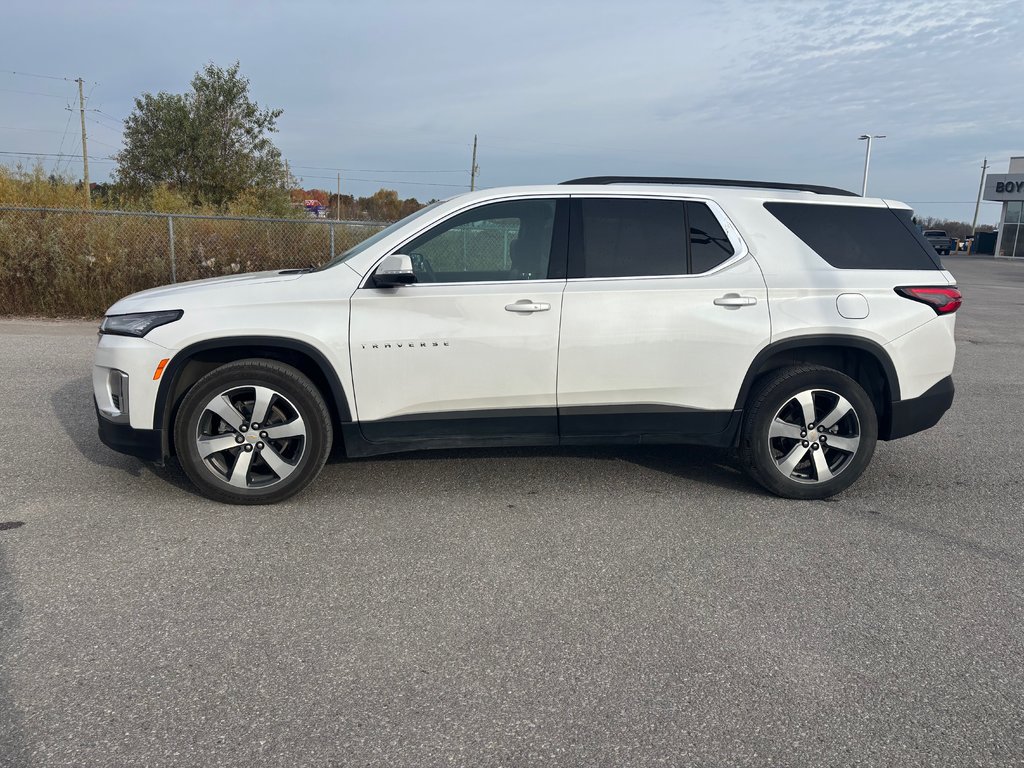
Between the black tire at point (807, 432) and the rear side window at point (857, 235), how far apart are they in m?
0.74

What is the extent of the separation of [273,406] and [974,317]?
1612 centimetres

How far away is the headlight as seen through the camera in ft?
14.4

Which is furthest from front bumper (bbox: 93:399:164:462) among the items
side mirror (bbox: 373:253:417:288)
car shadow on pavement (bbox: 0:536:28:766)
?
side mirror (bbox: 373:253:417:288)

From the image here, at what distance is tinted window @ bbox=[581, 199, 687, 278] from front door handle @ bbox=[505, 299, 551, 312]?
0.36m

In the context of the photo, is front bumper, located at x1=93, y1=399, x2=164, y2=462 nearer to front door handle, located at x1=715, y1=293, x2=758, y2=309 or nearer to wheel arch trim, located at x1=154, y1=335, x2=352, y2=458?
wheel arch trim, located at x1=154, y1=335, x2=352, y2=458

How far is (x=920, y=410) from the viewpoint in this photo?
496cm

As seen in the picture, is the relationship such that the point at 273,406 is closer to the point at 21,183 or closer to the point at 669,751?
the point at 669,751

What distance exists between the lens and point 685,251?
15.8ft

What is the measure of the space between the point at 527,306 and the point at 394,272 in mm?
767

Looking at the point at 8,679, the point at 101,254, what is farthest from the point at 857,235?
the point at 101,254

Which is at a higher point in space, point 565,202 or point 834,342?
point 565,202

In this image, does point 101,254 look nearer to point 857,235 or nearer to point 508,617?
point 857,235

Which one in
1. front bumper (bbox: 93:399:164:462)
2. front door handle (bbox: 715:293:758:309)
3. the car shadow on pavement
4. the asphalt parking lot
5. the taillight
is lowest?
the car shadow on pavement

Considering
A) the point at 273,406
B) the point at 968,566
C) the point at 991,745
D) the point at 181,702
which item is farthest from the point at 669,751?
the point at 273,406
